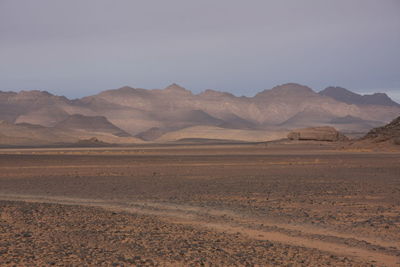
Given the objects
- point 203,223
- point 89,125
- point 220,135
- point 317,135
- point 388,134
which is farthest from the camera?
point 89,125

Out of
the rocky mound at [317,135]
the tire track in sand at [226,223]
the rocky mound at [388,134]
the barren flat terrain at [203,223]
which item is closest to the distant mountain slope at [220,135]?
the rocky mound at [317,135]

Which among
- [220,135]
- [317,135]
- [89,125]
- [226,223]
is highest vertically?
[89,125]

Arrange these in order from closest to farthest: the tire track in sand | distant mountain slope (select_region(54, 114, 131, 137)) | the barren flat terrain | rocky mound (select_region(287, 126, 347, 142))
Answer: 1. the barren flat terrain
2. the tire track in sand
3. rocky mound (select_region(287, 126, 347, 142))
4. distant mountain slope (select_region(54, 114, 131, 137))

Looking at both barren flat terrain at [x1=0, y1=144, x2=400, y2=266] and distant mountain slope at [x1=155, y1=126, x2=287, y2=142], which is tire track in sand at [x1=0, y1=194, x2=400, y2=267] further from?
distant mountain slope at [x1=155, y1=126, x2=287, y2=142]

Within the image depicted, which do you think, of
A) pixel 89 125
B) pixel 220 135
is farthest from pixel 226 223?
pixel 89 125

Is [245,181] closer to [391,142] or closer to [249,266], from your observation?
[249,266]

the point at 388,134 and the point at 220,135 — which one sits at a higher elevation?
the point at 388,134

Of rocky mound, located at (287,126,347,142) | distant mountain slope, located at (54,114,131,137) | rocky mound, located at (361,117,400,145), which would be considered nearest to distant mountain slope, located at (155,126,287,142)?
distant mountain slope, located at (54,114,131,137)

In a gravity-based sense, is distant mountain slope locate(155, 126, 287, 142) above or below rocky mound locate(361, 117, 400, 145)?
below

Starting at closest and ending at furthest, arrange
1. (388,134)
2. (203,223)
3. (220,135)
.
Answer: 1. (203,223)
2. (388,134)
3. (220,135)

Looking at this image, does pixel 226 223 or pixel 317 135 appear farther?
pixel 317 135

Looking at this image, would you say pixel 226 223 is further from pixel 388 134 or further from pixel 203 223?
pixel 388 134

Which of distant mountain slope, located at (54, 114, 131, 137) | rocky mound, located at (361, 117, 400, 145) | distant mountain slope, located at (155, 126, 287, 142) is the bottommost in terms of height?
distant mountain slope, located at (155, 126, 287, 142)

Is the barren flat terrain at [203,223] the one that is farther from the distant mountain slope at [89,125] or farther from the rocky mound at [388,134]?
the distant mountain slope at [89,125]
